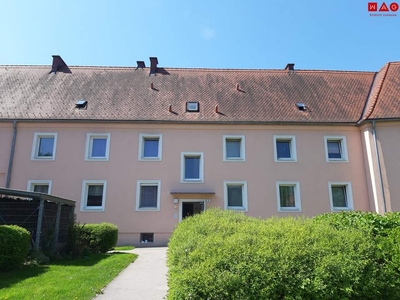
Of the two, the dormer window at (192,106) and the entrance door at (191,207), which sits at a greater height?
the dormer window at (192,106)

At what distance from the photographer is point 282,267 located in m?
3.75

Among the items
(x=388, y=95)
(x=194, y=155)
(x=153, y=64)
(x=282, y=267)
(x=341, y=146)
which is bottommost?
(x=282, y=267)

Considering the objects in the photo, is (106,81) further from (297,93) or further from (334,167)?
(334,167)

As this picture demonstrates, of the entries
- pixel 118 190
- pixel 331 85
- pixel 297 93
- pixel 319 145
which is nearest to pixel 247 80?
pixel 297 93

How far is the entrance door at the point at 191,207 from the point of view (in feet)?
56.1

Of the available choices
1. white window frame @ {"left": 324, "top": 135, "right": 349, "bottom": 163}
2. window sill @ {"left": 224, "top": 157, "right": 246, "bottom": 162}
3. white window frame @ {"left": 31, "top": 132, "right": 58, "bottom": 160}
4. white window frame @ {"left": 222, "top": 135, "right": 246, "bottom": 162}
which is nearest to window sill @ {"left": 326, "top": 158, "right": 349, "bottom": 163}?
white window frame @ {"left": 324, "top": 135, "right": 349, "bottom": 163}

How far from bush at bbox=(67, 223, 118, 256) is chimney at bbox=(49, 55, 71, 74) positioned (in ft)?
51.6

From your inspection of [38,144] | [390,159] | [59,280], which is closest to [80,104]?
[38,144]

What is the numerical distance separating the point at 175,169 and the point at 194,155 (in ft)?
4.86

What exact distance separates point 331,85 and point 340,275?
2091 cm

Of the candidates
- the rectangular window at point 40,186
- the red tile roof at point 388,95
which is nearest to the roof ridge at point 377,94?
the red tile roof at point 388,95

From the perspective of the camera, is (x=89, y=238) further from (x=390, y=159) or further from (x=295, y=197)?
(x=390, y=159)

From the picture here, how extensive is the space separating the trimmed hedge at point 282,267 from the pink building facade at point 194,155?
12546 mm

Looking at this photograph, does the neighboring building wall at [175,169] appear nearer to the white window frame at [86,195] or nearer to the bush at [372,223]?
the white window frame at [86,195]
